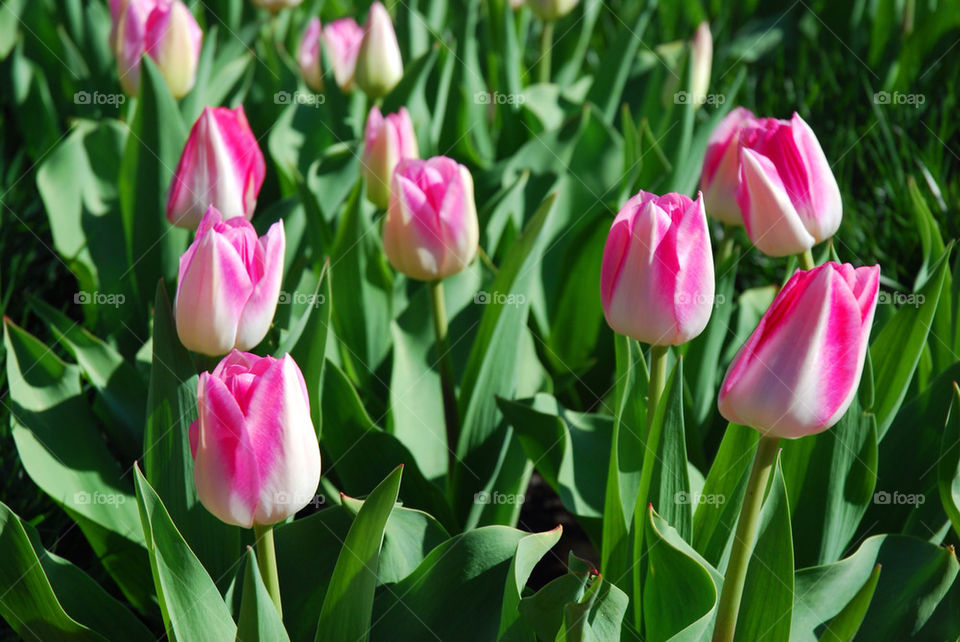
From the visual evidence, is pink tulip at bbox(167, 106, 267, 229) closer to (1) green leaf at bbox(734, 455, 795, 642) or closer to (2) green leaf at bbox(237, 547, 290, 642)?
(2) green leaf at bbox(237, 547, 290, 642)

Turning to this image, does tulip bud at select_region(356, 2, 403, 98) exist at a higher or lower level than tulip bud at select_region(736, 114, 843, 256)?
higher

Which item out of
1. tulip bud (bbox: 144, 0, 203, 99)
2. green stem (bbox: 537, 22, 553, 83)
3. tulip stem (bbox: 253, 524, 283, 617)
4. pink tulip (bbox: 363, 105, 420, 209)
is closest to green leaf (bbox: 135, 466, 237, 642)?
tulip stem (bbox: 253, 524, 283, 617)

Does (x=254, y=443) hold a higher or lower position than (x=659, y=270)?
lower

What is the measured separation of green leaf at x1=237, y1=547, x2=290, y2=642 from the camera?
2.60ft

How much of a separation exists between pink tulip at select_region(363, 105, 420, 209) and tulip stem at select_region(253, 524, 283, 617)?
0.75m

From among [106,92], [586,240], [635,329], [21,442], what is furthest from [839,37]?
[21,442]

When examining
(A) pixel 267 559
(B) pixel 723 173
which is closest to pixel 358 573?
(A) pixel 267 559

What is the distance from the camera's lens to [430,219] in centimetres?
122

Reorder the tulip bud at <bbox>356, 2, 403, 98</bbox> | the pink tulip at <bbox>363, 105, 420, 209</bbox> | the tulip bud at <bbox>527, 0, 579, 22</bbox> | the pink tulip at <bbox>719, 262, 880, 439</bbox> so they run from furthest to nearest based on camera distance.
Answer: the tulip bud at <bbox>527, 0, 579, 22</bbox>
the tulip bud at <bbox>356, 2, 403, 98</bbox>
the pink tulip at <bbox>363, 105, 420, 209</bbox>
the pink tulip at <bbox>719, 262, 880, 439</bbox>

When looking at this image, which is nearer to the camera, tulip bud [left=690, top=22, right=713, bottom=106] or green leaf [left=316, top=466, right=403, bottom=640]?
green leaf [left=316, top=466, right=403, bottom=640]

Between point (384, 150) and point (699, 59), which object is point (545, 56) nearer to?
point (699, 59)

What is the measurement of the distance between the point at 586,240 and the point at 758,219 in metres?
0.62

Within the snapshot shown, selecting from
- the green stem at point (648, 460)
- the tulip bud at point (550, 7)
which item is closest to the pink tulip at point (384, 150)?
the green stem at point (648, 460)

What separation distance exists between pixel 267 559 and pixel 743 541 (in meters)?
0.42
